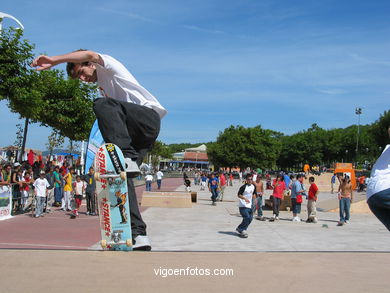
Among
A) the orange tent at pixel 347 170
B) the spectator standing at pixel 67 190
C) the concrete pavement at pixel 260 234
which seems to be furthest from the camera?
the orange tent at pixel 347 170

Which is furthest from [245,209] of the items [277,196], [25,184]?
[25,184]

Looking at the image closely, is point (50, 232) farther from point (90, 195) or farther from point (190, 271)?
point (190, 271)

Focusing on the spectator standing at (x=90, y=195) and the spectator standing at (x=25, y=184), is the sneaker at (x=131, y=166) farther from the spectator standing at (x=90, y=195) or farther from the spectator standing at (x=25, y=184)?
the spectator standing at (x=90, y=195)

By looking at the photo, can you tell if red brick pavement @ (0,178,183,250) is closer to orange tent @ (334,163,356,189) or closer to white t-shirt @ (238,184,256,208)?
white t-shirt @ (238,184,256,208)

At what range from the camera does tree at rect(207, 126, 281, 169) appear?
8325 cm

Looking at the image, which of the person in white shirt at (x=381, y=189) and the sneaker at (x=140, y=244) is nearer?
the person in white shirt at (x=381, y=189)

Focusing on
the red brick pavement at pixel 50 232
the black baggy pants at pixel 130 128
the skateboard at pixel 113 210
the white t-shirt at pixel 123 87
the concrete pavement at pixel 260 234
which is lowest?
the concrete pavement at pixel 260 234

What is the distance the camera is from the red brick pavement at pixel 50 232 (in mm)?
9625

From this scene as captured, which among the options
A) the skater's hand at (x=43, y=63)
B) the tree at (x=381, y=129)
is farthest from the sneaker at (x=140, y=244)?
the tree at (x=381, y=129)

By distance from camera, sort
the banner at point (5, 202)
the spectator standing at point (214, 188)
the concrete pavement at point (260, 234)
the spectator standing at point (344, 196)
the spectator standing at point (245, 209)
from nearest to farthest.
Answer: the concrete pavement at point (260, 234) → the spectator standing at point (245, 209) → the banner at point (5, 202) → the spectator standing at point (344, 196) → the spectator standing at point (214, 188)

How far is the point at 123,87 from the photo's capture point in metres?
3.57

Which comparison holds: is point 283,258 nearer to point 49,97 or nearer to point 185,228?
point 185,228

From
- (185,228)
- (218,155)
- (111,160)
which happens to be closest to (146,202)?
(185,228)

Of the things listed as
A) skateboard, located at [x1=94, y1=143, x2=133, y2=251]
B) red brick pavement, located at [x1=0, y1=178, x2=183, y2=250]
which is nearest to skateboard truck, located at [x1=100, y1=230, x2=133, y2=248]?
skateboard, located at [x1=94, y1=143, x2=133, y2=251]
